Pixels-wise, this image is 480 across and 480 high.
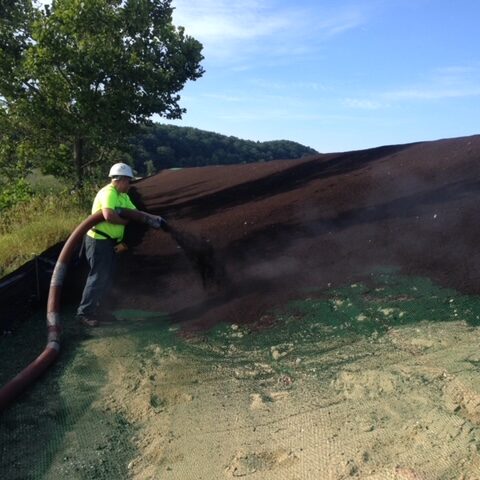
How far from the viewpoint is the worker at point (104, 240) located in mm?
5262

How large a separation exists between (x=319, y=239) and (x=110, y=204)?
273cm

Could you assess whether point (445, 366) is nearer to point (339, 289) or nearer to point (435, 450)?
point (435, 450)

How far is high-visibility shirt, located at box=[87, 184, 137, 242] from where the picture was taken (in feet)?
17.1

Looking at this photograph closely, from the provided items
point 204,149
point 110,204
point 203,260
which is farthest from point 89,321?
point 204,149

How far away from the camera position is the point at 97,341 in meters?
4.92

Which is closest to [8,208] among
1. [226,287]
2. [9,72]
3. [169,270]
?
[9,72]

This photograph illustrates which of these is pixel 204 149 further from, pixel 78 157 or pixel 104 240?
pixel 104 240

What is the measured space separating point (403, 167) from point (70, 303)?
6.83m

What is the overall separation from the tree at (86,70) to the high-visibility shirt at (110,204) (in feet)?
26.4

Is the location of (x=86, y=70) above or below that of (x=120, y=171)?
above

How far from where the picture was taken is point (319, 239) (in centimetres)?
676

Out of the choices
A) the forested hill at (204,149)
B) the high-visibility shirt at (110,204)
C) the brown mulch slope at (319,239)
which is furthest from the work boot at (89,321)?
the forested hill at (204,149)

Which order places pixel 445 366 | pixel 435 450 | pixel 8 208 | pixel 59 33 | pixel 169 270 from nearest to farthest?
pixel 435 450, pixel 445 366, pixel 169 270, pixel 8 208, pixel 59 33

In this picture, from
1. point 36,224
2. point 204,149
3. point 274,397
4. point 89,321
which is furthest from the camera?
point 204,149
